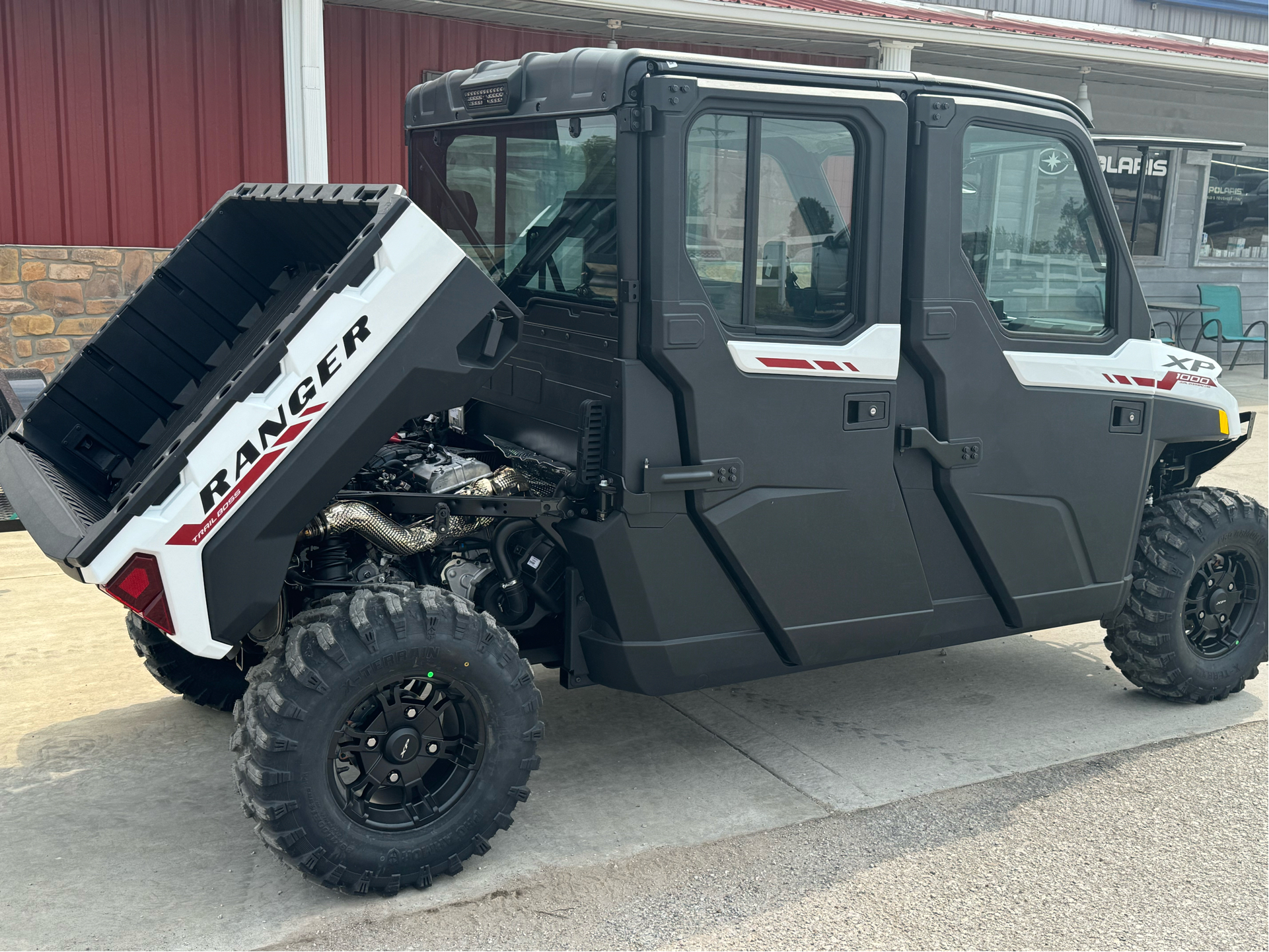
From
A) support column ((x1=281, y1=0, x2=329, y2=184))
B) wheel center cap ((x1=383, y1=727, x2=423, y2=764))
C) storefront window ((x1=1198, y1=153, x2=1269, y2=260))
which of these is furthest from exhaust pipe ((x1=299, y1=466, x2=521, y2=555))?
storefront window ((x1=1198, y1=153, x2=1269, y2=260))

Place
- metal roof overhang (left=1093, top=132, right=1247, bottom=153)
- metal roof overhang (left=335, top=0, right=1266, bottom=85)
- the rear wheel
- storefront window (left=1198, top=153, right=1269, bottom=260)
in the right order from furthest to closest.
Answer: storefront window (left=1198, top=153, right=1269, bottom=260)
metal roof overhang (left=1093, top=132, right=1247, bottom=153)
metal roof overhang (left=335, top=0, right=1266, bottom=85)
the rear wheel

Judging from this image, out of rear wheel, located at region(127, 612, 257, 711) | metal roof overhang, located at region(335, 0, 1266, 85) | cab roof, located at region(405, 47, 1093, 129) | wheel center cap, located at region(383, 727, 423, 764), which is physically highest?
metal roof overhang, located at region(335, 0, 1266, 85)

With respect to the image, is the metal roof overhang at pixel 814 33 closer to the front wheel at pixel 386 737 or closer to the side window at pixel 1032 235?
the side window at pixel 1032 235

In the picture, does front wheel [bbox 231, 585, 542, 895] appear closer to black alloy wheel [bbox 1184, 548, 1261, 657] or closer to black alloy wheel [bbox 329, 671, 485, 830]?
black alloy wheel [bbox 329, 671, 485, 830]

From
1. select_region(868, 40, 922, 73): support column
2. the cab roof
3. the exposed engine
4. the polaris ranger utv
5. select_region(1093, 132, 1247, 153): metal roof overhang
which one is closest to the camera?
the polaris ranger utv

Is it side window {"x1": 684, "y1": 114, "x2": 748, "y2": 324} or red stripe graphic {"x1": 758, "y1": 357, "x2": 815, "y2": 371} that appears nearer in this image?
side window {"x1": 684, "y1": 114, "x2": 748, "y2": 324}

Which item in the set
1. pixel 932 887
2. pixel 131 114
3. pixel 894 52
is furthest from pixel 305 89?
pixel 932 887

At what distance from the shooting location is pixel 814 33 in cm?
1145

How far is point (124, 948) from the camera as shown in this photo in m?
3.16

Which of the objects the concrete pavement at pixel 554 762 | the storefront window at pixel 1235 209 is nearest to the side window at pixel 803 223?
Answer: the concrete pavement at pixel 554 762

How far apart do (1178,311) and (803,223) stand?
13190 mm

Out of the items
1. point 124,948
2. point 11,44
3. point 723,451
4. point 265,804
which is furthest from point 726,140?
point 11,44

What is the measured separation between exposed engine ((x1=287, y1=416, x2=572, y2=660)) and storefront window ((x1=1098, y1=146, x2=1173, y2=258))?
45.0 feet

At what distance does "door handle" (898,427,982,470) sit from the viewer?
Result: 407cm
